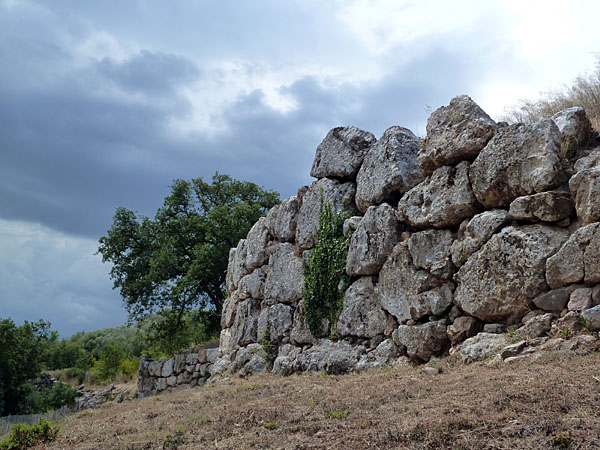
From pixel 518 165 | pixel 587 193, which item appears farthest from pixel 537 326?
pixel 518 165

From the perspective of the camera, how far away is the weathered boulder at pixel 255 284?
43.9ft

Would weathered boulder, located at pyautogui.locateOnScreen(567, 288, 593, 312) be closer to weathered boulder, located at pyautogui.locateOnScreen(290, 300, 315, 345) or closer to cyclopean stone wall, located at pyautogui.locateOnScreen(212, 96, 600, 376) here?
cyclopean stone wall, located at pyautogui.locateOnScreen(212, 96, 600, 376)

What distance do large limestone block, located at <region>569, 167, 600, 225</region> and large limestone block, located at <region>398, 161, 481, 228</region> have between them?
1.63 meters

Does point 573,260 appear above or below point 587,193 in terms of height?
below

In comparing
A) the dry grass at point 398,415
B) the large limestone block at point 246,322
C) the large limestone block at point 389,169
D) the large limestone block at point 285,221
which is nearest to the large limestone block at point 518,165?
the large limestone block at point 389,169

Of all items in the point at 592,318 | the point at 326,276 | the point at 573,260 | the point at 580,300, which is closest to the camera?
the point at 592,318

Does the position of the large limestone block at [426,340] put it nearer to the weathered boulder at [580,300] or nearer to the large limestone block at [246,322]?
the weathered boulder at [580,300]

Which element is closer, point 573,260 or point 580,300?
point 580,300

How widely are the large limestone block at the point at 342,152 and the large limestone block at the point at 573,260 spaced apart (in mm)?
5283

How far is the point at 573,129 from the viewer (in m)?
7.31

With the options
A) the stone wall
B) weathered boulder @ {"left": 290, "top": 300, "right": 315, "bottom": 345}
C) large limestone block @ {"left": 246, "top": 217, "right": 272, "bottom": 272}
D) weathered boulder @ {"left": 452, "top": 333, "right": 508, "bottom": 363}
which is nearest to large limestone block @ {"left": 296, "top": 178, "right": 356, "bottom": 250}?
weathered boulder @ {"left": 290, "top": 300, "right": 315, "bottom": 345}

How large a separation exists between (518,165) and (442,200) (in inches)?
55.7

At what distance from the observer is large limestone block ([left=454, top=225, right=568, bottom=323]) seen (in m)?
6.91

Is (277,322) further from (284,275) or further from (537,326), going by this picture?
(537,326)
